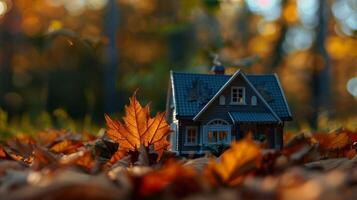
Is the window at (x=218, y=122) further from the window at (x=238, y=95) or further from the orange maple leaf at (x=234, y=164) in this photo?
the orange maple leaf at (x=234, y=164)

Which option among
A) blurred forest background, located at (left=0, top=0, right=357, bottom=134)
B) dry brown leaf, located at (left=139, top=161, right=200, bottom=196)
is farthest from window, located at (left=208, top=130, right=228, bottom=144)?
blurred forest background, located at (left=0, top=0, right=357, bottom=134)

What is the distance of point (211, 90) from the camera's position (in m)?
2.08

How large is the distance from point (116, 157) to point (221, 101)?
732mm

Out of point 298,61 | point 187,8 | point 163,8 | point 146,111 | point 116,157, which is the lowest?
point 116,157

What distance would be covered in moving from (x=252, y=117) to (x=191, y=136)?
0.84ft

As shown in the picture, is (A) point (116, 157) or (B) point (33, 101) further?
(B) point (33, 101)

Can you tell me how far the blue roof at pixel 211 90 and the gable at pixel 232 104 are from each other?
31mm

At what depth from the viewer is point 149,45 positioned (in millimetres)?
23500

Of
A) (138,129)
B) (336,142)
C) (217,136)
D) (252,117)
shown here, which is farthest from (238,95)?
(138,129)

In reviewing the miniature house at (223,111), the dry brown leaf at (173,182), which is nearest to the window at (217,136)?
the miniature house at (223,111)

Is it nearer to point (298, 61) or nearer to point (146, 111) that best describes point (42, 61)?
point (298, 61)

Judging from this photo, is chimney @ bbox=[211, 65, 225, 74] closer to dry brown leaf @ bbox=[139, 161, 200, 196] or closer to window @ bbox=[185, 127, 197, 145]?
window @ bbox=[185, 127, 197, 145]

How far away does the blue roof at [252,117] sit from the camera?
1903mm

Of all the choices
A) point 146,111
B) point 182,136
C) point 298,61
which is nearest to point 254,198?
point 146,111
